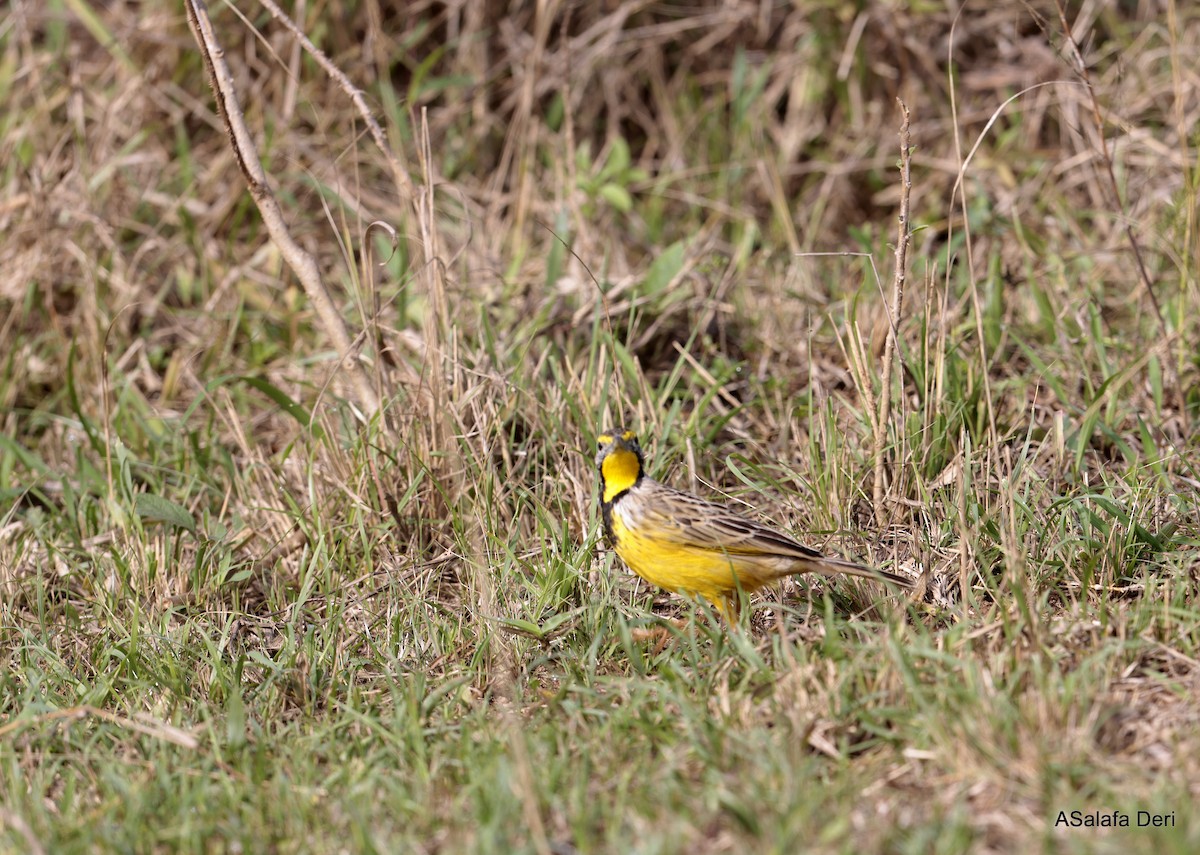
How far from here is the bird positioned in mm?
4199

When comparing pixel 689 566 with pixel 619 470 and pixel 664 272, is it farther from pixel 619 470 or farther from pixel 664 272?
pixel 664 272

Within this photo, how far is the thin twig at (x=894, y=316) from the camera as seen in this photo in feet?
14.8

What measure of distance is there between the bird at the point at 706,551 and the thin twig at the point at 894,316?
56cm

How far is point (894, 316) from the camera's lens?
15.4 feet

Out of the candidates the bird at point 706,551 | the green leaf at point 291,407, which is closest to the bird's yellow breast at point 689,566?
the bird at point 706,551

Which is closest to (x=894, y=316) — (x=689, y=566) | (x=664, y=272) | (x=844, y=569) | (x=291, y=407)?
(x=844, y=569)

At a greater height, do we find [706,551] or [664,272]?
[664,272]

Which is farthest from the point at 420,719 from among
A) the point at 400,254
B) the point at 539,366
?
the point at 400,254

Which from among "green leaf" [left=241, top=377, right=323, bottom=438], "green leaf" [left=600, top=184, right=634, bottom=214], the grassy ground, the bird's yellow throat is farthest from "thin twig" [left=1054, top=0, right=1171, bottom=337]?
"green leaf" [left=241, top=377, right=323, bottom=438]

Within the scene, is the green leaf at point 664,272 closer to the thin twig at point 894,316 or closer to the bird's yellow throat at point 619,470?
the thin twig at point 894,316

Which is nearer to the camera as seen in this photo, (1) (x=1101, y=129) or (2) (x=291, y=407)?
(1) (x=1101, y=129)

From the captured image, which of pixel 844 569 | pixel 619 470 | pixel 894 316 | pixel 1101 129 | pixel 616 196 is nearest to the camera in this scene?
pixel 844 569

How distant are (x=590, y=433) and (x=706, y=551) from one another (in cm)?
125

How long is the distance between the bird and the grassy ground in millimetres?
134
